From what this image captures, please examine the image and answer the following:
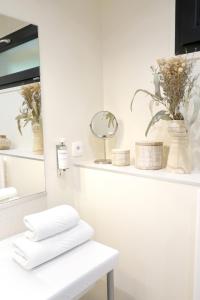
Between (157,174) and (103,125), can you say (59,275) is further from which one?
(103,125)

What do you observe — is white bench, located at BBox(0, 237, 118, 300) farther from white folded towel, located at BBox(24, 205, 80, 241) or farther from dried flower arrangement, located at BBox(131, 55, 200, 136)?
dried flower arrangement, located at BBox(131, 55, 200, 136)

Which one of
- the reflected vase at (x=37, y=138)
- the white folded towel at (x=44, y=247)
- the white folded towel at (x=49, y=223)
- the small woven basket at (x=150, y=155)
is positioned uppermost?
the reflected vase at (x=37, y=138)

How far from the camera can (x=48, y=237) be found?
100 cm

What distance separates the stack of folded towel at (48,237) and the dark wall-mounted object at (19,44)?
69 cm

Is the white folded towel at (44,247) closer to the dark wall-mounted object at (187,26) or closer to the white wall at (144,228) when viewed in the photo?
the white wall at (144,228)

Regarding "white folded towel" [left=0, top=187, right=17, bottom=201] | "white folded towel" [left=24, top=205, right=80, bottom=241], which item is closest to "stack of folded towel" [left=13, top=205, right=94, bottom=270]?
"white folded towel" [left=24, top=205, right=80, bottom=241]

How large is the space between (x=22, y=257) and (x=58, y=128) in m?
0.72

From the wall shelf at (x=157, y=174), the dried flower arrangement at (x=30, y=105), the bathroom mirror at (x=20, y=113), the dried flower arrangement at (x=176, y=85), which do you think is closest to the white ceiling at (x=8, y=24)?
the bathroom mirror at (x=20, y=113)

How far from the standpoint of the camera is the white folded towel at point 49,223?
0.98 meters

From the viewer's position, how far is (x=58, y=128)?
4.71 feet

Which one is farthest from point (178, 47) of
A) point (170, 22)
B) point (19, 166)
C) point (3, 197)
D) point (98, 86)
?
point (3, 197)

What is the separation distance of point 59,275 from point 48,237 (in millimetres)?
154

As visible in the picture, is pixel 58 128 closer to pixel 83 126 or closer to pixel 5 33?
pixel 83 126

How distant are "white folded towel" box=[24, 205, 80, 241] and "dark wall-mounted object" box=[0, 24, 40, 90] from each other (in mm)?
675
